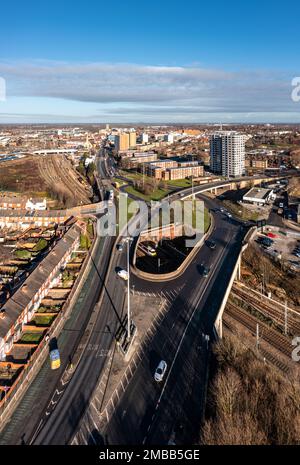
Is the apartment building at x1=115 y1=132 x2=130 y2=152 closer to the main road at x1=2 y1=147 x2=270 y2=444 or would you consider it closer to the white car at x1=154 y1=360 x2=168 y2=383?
the main road at x1=2 y1=147 x2=270 y2=444

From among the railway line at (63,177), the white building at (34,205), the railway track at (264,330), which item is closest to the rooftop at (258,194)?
the railway line at (63,177)

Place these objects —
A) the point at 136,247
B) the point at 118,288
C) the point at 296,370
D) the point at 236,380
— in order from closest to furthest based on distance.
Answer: the point at 236,380, the point at 296,370, the point at 118,288, the point at 136,247

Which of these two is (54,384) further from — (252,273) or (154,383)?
(252,273)

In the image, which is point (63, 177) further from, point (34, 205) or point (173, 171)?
point (34, 205)

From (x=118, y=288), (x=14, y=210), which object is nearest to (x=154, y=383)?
(x=118, y=288)

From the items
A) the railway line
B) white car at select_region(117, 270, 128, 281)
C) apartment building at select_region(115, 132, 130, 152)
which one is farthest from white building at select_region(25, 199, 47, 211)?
apartment building at select_region(115, 132, 130, 152)

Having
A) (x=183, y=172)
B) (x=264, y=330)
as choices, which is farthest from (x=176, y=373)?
(x=183, y=172)
